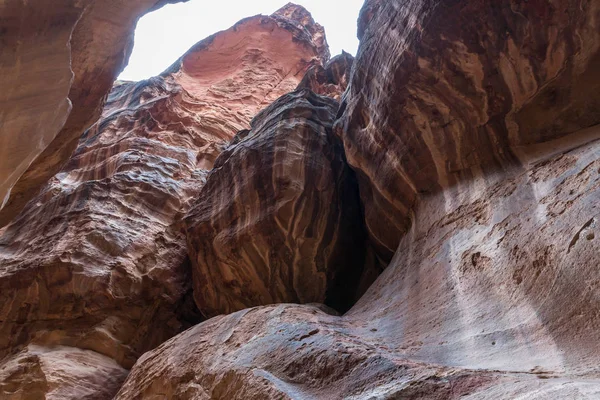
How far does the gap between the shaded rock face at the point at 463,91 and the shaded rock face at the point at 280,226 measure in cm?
89

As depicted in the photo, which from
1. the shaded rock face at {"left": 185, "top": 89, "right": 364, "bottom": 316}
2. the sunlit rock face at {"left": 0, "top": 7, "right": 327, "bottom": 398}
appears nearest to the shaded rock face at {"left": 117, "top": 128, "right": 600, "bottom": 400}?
the shaded rock face at {"left": 185, "top": 89, "right": 364, "bottom": 316}

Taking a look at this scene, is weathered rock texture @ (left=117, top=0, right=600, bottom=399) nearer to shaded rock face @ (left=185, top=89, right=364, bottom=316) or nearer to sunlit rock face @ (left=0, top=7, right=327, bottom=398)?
shaded rock face @ (left=185, top=89, right=364, bottom=316)

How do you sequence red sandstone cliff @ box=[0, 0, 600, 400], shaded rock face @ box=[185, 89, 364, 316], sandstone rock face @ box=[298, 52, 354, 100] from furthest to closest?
sandstone rock face @ box=[298, 52, 354, 100]
shaded rock face @ box=[185, 89, 364, 316]
red sandstone cliff @ box=[0, 0, 600, 400]

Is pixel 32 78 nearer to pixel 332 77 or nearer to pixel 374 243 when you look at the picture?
pixel 374 243

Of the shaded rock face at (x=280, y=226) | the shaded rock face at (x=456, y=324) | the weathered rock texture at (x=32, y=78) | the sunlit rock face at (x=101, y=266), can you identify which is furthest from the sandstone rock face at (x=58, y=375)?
the weathered rock texture at (x=32, y=78)

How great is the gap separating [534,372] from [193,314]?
709 centimetres

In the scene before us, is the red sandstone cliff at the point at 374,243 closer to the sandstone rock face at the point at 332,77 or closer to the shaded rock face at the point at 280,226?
the shaded rock face at the point at 280,226

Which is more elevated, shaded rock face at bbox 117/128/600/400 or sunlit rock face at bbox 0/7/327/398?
sunlit rock face at bbox 0/7/327/398

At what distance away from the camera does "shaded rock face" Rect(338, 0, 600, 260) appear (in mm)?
5223

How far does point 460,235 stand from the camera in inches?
209

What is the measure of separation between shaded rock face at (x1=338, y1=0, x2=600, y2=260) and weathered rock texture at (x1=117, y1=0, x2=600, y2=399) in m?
0.02

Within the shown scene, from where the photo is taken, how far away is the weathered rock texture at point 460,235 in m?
3.57

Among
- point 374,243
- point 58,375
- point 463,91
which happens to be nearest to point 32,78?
point 463,91

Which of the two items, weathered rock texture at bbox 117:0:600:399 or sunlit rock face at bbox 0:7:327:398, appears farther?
sunlit rock face at bbox 0:7:327:398
